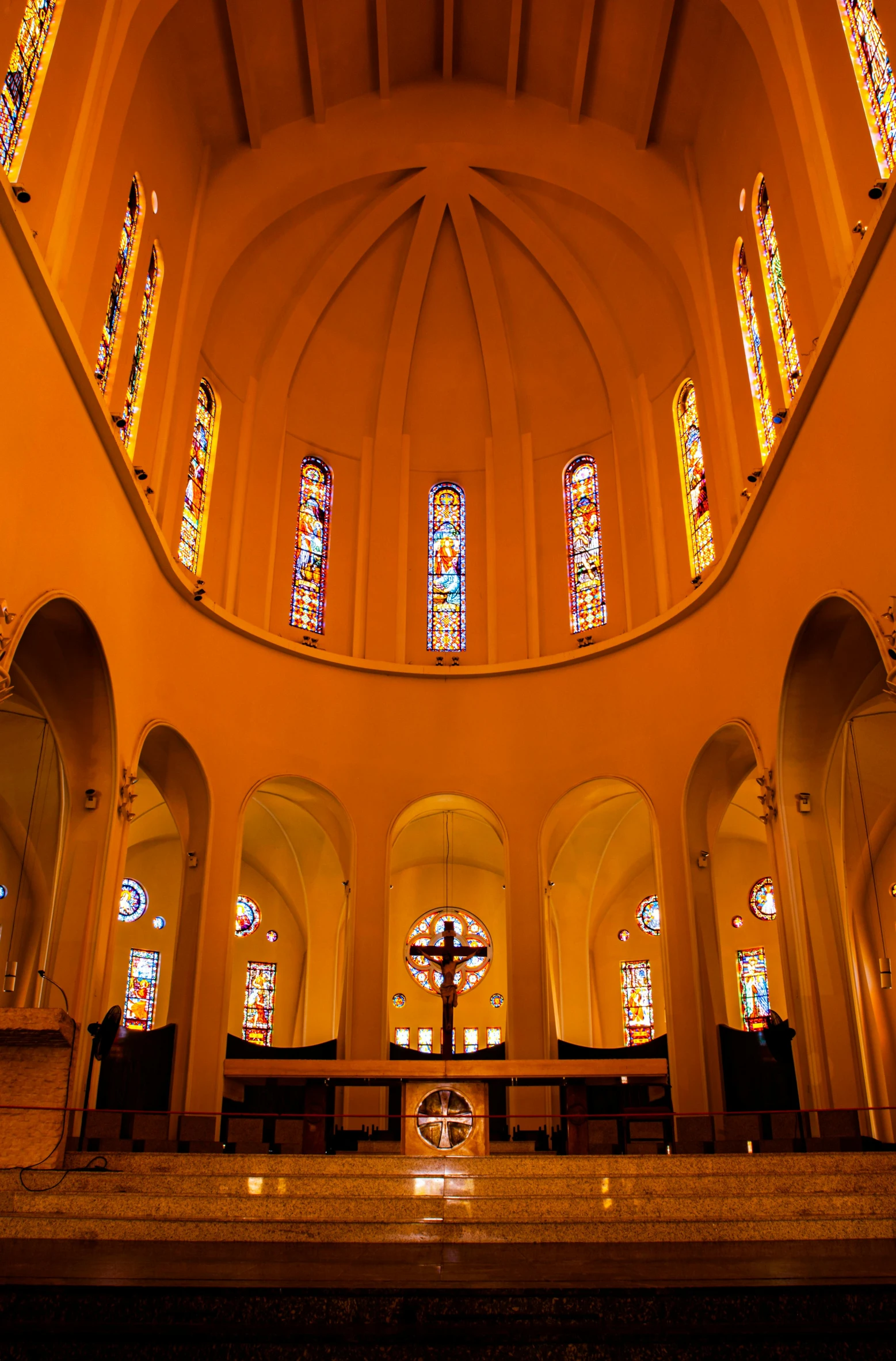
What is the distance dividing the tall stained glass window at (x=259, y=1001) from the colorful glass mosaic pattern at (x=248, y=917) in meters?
0.66

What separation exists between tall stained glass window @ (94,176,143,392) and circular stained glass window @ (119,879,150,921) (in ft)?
39.1

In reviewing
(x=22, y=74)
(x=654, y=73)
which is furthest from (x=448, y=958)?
(x=654, y=73)

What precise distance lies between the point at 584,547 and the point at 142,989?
12791 mm

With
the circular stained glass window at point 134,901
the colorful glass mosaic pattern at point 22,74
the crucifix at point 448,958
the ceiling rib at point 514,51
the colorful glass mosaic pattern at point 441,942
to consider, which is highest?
the ceiling rib at point 514,51

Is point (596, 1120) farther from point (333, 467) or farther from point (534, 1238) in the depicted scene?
point (333, 467)

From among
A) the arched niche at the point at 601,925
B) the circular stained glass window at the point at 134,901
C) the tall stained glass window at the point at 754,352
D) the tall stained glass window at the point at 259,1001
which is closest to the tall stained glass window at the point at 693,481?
the tall stained glass window at the point at 754,352

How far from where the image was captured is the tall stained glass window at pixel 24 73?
1066 centimetres

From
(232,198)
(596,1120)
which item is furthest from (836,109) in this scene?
(596,1120)

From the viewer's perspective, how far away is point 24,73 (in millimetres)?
11195

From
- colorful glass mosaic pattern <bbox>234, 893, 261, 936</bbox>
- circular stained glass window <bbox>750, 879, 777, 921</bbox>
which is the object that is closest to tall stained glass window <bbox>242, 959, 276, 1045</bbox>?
colorful glass mosaic pattern <bbox>234, 893, 261, 936</bbox>

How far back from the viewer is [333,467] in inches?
811

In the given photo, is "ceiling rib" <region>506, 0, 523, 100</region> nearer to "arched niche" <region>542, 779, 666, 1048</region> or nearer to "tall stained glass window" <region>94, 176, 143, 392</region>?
"tall stained glass window" <region>94, 176, 143, 392</region>

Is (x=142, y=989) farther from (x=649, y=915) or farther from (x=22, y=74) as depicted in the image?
(x=22, y=74)

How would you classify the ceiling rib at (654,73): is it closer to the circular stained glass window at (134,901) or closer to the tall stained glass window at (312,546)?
the tall stained glass window at (312,546)
